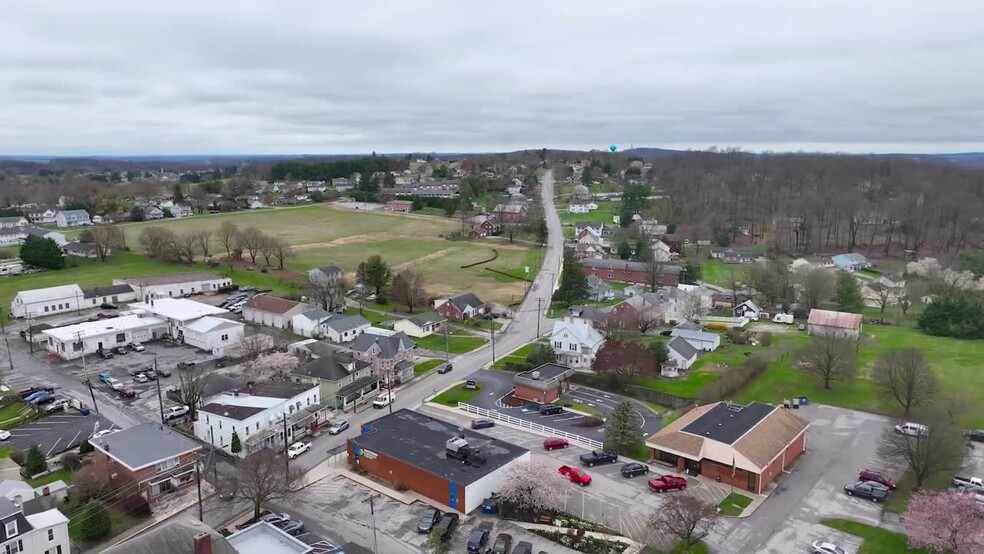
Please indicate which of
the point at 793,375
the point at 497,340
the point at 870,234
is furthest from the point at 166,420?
the point at 870,234

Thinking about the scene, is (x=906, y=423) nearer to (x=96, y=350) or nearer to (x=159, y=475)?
(x=159, y=475)

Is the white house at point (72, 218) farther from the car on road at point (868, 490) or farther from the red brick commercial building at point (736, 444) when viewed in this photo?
the car on road at point (868, 490)

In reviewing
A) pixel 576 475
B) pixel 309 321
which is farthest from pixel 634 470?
pixel 309 321

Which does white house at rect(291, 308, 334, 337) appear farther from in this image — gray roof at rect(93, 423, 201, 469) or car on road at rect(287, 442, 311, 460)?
gray roof at rect(93, 423, 201, 469)

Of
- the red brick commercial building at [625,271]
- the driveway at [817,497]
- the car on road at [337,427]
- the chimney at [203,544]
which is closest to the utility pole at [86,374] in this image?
the car on road at [337,427]

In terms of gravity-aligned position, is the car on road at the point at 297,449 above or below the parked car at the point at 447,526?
below

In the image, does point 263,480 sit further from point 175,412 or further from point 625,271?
point 625,271

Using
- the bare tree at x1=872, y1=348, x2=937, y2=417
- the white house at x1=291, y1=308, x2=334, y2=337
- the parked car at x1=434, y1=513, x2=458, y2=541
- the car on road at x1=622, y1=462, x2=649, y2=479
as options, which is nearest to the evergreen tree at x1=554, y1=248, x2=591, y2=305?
the white house at x1=291, y1=308, x2=334, y2=337
